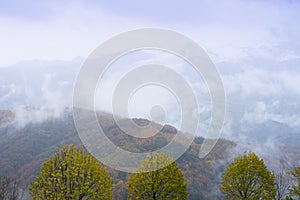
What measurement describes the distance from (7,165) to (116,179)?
2903 inches

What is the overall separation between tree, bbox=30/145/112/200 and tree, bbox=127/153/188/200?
306cm

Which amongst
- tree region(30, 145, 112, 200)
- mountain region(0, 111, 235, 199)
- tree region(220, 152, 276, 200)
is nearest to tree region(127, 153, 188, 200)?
tree region(30, 145, 112, 200)

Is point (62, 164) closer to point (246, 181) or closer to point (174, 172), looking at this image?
point (174, 172)

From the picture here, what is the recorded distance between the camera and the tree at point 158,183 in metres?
26.8

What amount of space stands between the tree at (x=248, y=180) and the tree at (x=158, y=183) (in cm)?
559

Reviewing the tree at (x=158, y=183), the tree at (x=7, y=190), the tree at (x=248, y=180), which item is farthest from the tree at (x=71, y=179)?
the tree at (x=248, y=180)

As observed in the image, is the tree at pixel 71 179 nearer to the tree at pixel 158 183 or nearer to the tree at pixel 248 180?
the tree at pixel 158 183

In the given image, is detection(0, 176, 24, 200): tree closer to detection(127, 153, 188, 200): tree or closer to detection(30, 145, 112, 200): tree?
detection(30, 145, 112, 200): tree

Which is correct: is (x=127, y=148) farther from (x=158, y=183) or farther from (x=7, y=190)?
(x=7, y=190)

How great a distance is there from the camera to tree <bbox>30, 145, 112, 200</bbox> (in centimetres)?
2239

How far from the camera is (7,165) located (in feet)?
481

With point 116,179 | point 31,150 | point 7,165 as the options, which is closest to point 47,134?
point 31,150

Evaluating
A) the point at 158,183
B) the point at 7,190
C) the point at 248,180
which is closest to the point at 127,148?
the point at 248,180

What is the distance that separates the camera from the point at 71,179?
923 inches
